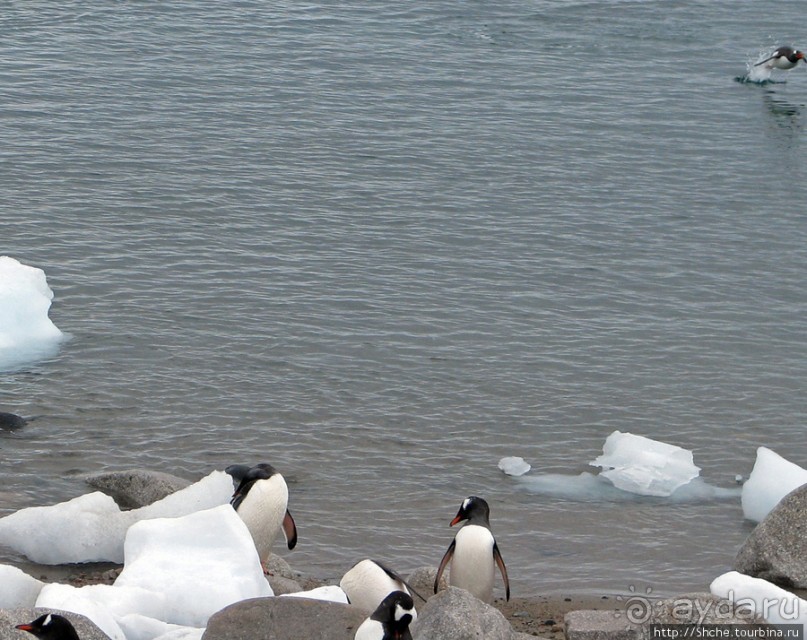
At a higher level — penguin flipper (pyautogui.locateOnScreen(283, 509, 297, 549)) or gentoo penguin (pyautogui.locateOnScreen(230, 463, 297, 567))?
gentoo penguin (pyautogui.locateOnScreen(230, 463, 297, 567))

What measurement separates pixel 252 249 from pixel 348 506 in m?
7.01

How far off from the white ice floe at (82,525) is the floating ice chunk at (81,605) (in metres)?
2.10

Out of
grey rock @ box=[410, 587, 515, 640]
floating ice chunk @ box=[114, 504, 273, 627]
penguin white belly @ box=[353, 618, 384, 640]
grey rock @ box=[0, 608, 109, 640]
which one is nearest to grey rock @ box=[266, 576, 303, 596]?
floating ice chunk @ box=[114, 504, 273, 627]

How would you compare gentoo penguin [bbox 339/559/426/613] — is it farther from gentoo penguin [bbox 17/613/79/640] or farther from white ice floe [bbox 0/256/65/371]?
white ice floe [bbox 0/256/65/371]

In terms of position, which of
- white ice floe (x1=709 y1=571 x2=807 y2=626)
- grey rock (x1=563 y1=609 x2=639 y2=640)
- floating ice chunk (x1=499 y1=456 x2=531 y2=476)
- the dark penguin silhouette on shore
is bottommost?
floating ice chunk (x1=499 y1=456 x2=531 y2=476)

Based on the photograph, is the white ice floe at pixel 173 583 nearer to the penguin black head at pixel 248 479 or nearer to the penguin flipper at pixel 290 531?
the penguin black head at pixel 248 479

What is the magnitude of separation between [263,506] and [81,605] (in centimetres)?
274

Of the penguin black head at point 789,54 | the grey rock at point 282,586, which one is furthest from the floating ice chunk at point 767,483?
the penguin black head at point 789,54

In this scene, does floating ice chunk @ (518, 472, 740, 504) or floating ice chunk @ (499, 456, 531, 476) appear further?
floating ice chunk @ (499, 456, 531, 476)

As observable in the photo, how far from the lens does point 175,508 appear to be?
10.8 meters

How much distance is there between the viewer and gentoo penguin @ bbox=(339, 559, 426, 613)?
9.17 metres

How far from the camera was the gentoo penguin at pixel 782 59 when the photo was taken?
93.8ft

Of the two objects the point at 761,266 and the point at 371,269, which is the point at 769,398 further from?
the point at 371,269

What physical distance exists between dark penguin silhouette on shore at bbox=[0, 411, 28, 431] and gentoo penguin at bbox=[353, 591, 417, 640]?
23.3 ft
